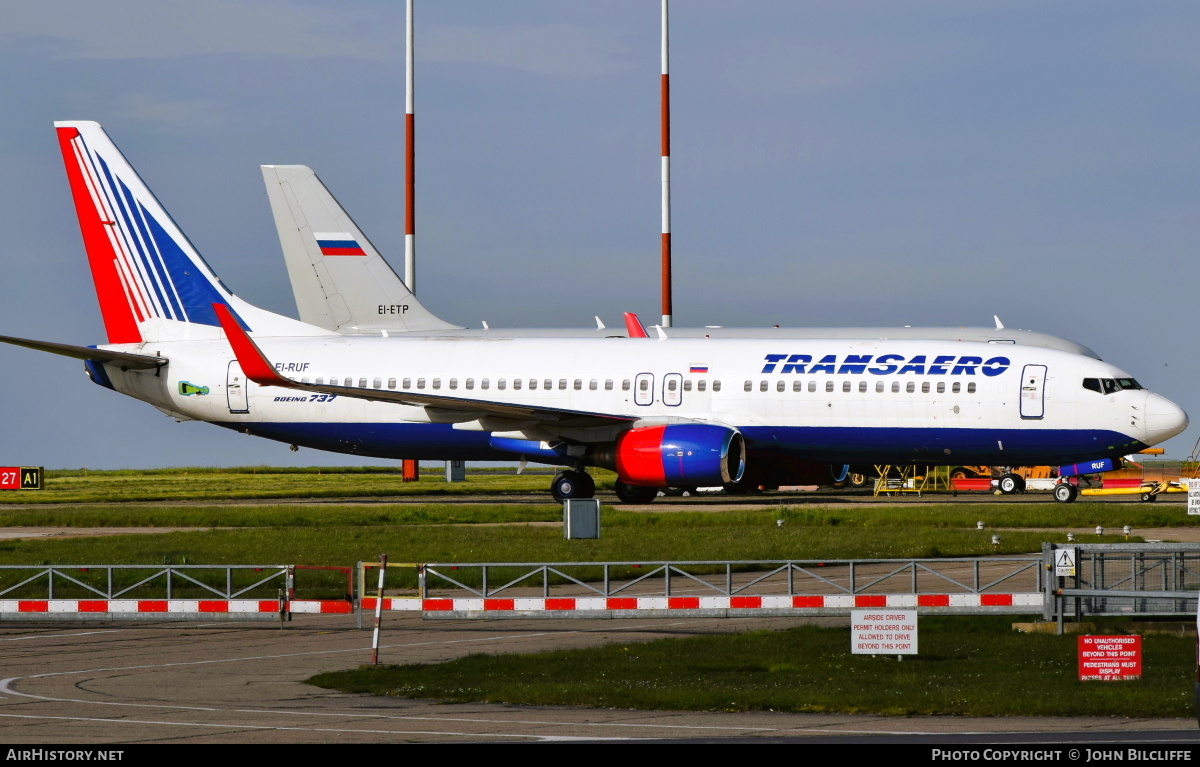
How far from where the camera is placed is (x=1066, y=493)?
4978 cm

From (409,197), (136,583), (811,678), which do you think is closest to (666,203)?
(409,197)

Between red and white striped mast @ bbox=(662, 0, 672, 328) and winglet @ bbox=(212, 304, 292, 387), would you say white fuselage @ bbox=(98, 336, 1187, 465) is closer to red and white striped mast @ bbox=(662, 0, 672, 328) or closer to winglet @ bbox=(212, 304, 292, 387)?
winglet @ bbox=(212, 304, 292, 387)

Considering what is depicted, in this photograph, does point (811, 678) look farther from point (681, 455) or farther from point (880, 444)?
point (880, 444)

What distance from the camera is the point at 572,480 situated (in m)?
47.5

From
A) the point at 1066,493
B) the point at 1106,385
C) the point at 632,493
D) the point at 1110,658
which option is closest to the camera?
the point at 1110,658

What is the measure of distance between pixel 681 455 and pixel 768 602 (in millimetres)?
19672

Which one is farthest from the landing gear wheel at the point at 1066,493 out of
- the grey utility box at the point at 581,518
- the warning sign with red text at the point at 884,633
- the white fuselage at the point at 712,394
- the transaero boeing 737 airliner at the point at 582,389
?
the warning sign with red text at the point at 884,633

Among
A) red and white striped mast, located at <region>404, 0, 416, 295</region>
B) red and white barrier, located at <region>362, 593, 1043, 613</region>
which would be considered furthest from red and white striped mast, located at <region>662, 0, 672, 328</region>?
red and white barrier, located at <region>362, 593, 1043, 613</region>

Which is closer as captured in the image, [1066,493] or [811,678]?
[811,678]

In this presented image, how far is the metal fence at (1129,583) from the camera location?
21422 millimetres

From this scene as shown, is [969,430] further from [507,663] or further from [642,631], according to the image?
[507,663]

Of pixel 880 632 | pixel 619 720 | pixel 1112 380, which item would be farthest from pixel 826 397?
pixel 619 720

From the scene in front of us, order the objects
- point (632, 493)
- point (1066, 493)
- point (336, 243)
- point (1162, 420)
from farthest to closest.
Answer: point (336, 243), point (1066, 493), point (632, 493), point (1162, 420)

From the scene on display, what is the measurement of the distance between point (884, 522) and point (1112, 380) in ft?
27.6
